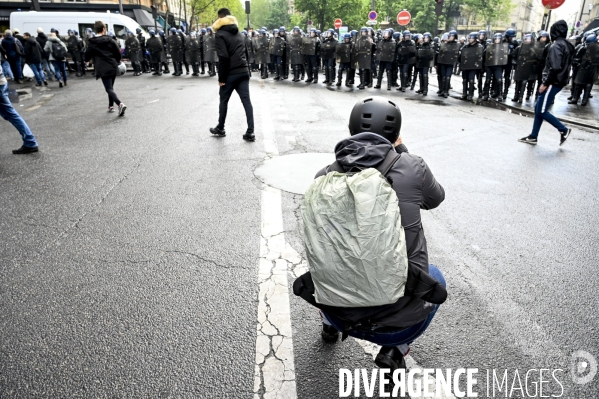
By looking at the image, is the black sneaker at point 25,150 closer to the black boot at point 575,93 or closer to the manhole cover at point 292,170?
the manhole cover at point 292,170

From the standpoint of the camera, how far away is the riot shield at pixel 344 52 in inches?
604

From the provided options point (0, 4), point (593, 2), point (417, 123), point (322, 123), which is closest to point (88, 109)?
point (322, 123)

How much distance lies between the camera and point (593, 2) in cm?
6494

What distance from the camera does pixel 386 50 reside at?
1477 centimetres

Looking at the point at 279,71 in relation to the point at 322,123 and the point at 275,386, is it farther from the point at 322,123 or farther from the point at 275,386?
the point at 275,386

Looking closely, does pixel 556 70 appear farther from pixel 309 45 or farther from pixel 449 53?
pixel 309 45

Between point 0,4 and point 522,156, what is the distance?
4473 centimetres

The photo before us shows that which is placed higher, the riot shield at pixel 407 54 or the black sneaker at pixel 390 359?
the riot shield at pixel 407 54

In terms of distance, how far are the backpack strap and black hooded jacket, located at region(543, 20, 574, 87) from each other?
6662 mm

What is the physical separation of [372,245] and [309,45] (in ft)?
52.3

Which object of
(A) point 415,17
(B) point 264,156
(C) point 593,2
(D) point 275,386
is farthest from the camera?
(C) point 593,2

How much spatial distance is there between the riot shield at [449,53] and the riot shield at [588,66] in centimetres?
351

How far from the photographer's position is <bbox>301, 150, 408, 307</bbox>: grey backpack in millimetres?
1652

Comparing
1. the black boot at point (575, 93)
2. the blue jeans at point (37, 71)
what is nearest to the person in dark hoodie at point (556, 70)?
the black boot at point (575, 93)
